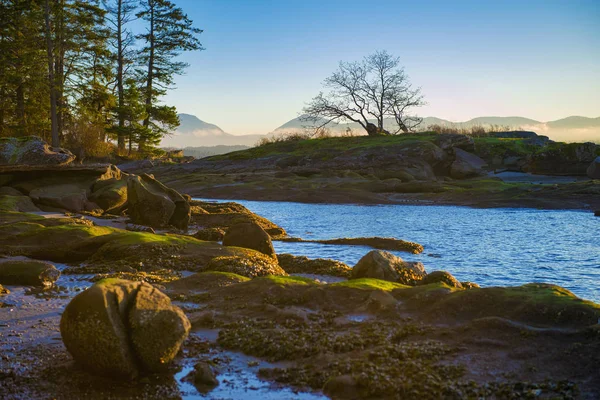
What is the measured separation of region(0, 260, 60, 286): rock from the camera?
8.85 meters

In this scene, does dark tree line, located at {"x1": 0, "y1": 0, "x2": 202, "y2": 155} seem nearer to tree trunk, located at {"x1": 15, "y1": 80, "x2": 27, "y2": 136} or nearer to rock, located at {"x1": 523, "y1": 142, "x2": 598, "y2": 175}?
tree trunk, located at {"x1": 15, "y1": 80, "x2": 27, "y2": 136}

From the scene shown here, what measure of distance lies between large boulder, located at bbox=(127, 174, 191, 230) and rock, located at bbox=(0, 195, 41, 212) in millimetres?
3484

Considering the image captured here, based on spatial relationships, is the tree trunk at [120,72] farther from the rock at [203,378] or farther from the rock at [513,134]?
the rock at [203,378]

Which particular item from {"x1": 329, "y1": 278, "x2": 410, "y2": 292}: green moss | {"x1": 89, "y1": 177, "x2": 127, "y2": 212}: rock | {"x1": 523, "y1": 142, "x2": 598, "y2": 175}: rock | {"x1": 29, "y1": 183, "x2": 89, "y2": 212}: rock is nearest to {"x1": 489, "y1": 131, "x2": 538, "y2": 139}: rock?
{"x1": 523, "y1": 142, "x2": 598, "y2": 175}: rock

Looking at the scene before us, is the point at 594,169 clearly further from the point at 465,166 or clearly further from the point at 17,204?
the point at 17,204

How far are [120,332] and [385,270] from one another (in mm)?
5618

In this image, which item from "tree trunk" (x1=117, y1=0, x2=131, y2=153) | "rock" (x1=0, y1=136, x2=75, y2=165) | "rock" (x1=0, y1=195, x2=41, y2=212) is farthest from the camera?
"tree trunk" (x1=117, y1=0, x2=131, y2=153)

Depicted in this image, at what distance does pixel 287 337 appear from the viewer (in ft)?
19.9

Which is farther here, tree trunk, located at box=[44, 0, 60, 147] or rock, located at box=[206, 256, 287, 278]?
tree trunk, located at box=[44, 0, 60, 147]

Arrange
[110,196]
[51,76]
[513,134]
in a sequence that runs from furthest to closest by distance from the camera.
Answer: [513,134] → [51,76] → [110,196]

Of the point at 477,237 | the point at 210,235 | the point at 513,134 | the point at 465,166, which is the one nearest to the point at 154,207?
the point at 210,235

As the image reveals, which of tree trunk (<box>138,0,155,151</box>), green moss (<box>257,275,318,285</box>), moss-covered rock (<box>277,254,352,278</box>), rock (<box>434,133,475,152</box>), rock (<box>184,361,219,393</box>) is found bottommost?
moss-covered rock (<box>277,254,352,278</box>)

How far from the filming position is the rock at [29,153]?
67.9 ft

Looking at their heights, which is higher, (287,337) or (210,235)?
(287,337)
